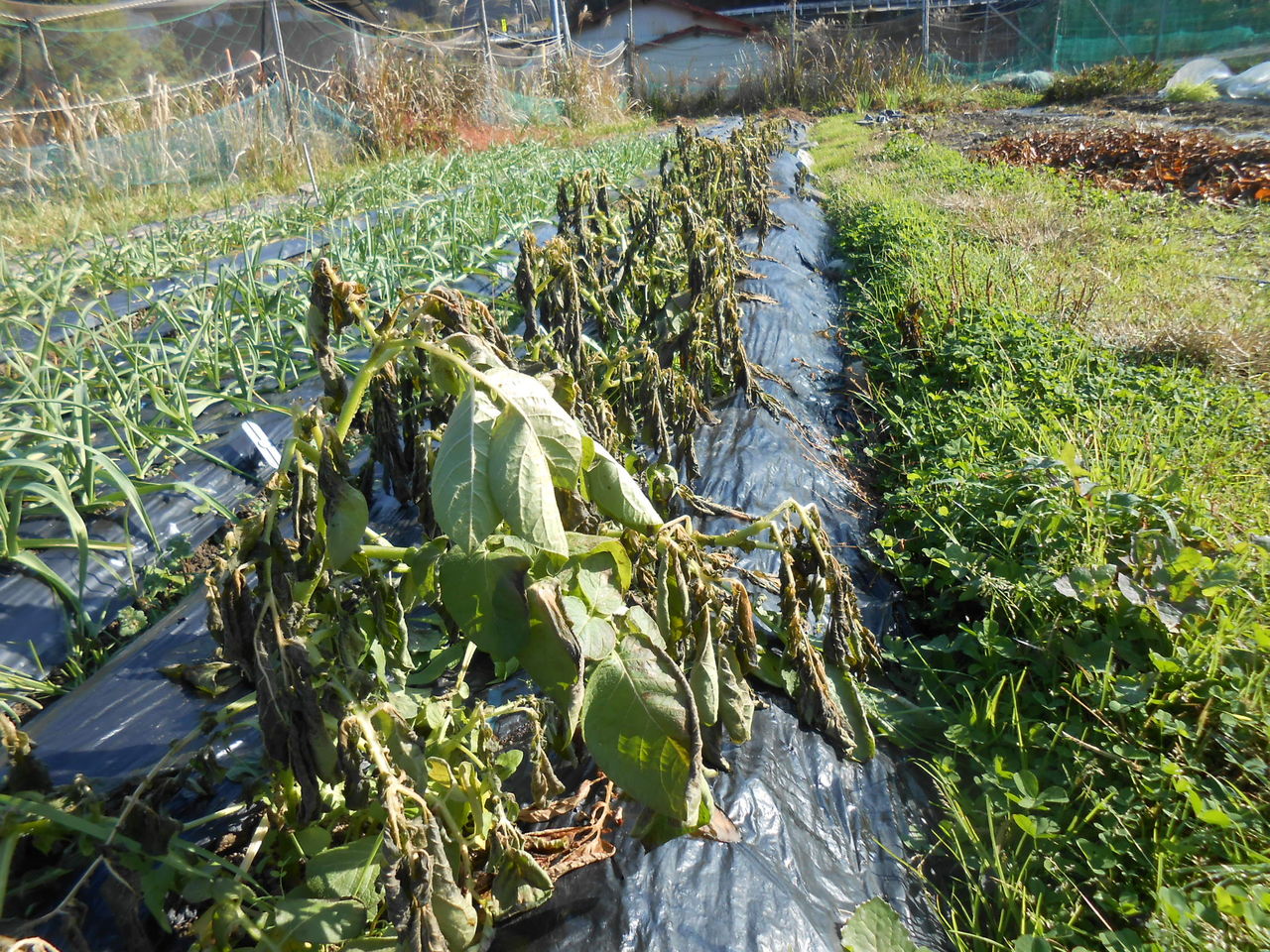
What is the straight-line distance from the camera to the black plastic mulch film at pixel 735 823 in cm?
121

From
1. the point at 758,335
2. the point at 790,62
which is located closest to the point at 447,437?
the point at 758,335

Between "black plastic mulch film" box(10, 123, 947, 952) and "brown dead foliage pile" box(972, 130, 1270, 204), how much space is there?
6632 millimetres

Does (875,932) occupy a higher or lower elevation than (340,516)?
lower

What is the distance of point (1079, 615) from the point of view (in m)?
2.10

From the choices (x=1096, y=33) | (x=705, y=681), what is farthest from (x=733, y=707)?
(x=1096, y=33)

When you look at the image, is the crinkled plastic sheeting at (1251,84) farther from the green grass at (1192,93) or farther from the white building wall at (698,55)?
the white building wall at (698,55)

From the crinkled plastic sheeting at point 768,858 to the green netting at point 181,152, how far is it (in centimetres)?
685

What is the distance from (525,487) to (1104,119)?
15340 millimetres

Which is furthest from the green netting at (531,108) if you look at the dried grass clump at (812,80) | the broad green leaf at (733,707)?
the broad green leaf at (733,707)

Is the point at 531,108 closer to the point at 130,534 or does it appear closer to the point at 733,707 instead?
the point at 130,534

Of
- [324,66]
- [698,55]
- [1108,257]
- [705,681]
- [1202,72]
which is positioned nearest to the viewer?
[705,681]

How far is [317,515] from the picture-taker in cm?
93

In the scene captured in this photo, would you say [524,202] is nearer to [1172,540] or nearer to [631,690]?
[1172,540]

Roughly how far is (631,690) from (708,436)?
82.7 inches
